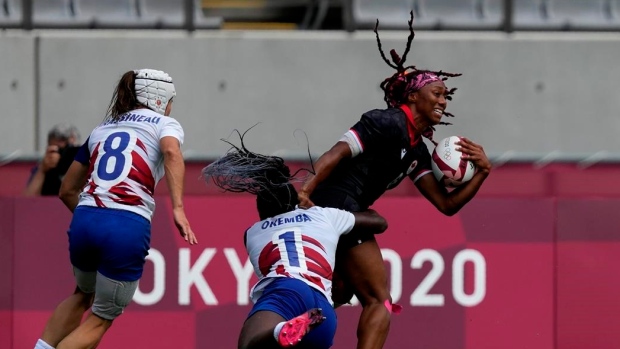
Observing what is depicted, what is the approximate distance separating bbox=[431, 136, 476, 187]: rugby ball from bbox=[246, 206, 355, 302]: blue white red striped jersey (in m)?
1.02

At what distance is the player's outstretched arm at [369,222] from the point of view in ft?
21.8

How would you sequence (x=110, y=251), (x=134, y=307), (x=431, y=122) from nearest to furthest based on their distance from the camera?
(x=110, y=251)
(x=431, y=122)
(x=134, y=307)

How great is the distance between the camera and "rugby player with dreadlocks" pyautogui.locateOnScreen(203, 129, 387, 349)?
5828 mm

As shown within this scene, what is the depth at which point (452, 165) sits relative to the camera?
23.3 feet

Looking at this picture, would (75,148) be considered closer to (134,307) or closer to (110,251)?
(134,307)

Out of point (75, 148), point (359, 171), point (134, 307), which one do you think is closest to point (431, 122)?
point (359, 171)

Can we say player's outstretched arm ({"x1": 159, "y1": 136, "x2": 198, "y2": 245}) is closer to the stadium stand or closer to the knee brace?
the knee brace

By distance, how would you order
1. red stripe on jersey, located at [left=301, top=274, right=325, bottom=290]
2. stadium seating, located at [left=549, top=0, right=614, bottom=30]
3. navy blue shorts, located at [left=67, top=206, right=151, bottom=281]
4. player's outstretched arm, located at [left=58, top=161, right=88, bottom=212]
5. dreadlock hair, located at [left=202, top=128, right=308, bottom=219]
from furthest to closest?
stadium seating, located at [left=549, top=0, right=614, bottom=30] < player's outstretched arm, located at [left=58, top=161, right=88, bottom=212] < navy blue shorts, located at [left=67, top=206, right=151, bottom=281] < dreadlock hair, located at [left=202, top=128, right=308, bottom=219] < red stripe on jersey, located at [left=301, top=274, right=325, bottom=290]

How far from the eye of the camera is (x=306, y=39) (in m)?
13.1

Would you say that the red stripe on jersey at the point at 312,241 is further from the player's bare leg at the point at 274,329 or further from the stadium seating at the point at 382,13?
the stadium seating at the point at 382,13

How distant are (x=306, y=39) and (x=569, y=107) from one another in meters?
2.73

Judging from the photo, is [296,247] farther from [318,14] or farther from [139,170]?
[318,14]

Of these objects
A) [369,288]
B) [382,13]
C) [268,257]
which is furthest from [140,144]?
[382,13]

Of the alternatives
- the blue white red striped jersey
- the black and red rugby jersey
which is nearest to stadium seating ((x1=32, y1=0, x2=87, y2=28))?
the black and red rugby jersey
